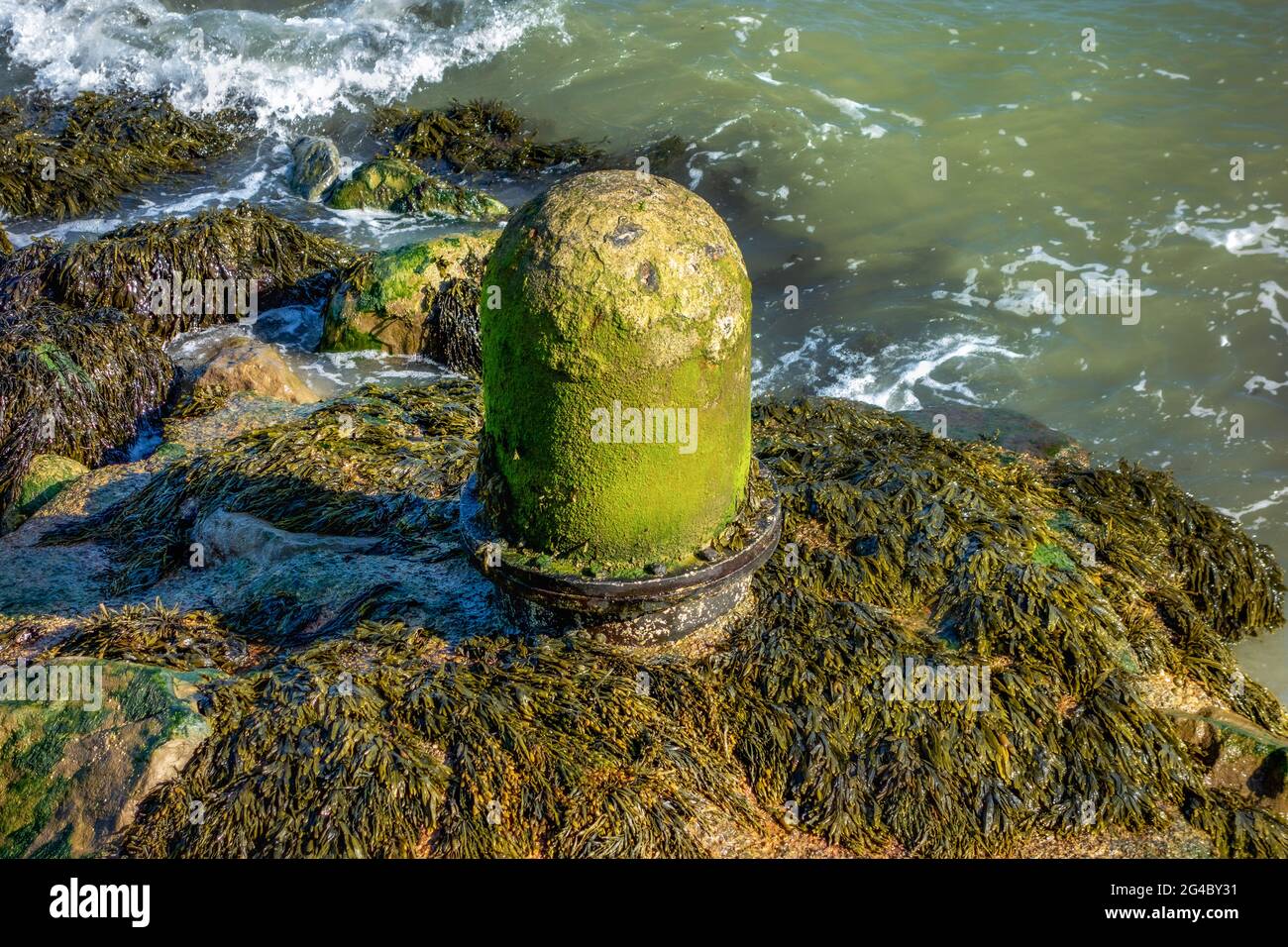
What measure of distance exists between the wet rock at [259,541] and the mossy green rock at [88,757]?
55.8 inches

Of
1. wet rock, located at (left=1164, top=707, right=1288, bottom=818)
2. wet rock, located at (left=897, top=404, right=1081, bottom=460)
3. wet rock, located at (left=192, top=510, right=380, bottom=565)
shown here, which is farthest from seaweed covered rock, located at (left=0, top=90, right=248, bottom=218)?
wet rock, located at (left=1164, top=707, right=1288, bottom=818)

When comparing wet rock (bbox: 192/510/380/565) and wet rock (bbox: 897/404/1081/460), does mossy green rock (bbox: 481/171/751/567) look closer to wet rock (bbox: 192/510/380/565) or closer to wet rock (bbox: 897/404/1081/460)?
wet rock (bbox: 192/510/380/565)

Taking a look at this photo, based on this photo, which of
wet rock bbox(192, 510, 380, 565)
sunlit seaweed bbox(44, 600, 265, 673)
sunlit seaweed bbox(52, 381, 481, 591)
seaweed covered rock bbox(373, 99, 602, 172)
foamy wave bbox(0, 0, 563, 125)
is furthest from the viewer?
foamy wave bbox(0, 0, 563, 125)

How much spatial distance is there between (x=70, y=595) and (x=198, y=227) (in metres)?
5.91

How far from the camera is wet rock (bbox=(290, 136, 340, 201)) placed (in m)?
13.7

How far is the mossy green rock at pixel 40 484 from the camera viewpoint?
7.38 metres

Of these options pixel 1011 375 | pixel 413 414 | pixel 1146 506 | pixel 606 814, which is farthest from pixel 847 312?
pixel 606 814

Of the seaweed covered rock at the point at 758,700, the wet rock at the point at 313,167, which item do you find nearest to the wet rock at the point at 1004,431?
the seaweed covered rock at the point at 758,700

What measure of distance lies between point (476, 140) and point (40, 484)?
28.4 feet

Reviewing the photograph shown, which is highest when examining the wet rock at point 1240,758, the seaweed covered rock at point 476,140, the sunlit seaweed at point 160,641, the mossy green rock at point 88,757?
the seaweed covered rock at point 476,140

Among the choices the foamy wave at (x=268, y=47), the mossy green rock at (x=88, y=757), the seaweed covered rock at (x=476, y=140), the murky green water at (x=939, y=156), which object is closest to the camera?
the mossy green rock at (x=88, y=757)

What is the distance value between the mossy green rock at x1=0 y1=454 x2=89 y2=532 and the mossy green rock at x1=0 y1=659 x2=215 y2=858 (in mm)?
3255

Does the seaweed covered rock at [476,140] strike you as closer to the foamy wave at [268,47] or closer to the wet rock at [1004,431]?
the foamy wave at [268,47]

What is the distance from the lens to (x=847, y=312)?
475 inches
